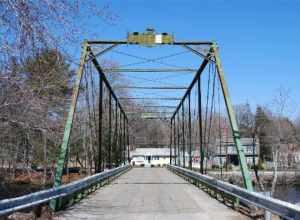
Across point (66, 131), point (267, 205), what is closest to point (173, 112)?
point (66, 131)

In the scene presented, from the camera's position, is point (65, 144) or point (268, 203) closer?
point (268, 203)

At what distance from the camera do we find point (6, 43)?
27.1 feet

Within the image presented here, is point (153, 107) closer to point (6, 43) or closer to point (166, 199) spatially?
point (166, 199)

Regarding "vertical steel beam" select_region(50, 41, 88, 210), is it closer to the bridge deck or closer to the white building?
the bridge deck

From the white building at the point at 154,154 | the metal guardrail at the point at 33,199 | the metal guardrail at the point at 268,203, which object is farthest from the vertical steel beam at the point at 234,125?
the white building at the point at 154,154

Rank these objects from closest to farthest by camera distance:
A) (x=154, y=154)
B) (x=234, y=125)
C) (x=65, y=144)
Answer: (x=65, y=144), (x=234, y=125), (x=154, y=154)

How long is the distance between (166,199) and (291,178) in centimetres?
6213

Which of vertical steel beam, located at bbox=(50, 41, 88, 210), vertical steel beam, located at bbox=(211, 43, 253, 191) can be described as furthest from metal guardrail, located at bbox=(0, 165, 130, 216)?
vertical steel beam, located at bbox=(211, 43, 253, 191)

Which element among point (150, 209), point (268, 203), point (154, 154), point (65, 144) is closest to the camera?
point (268, 203)

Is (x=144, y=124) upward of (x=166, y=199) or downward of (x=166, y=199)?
upward

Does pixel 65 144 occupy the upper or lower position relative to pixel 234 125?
lower

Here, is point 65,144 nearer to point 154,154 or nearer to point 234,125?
point 234,125

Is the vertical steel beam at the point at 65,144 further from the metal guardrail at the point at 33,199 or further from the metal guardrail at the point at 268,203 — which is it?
the metal guardrail at the point at 268,203

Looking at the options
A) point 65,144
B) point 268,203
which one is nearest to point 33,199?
point 268,203
